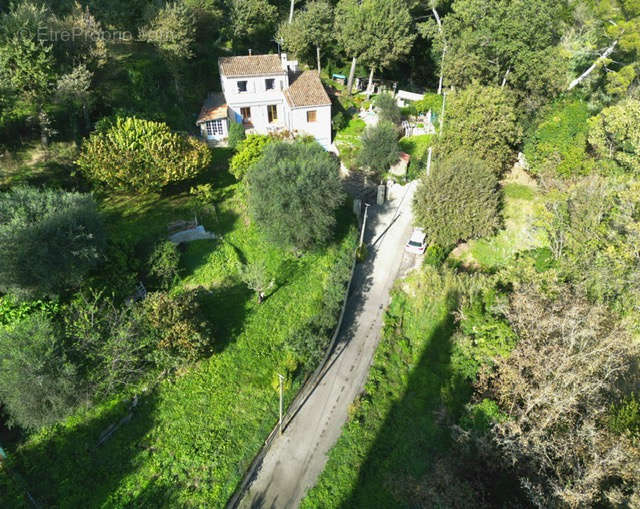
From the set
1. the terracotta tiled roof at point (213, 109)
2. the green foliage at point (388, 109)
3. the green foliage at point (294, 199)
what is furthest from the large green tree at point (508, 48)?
the terracotta tiled roof at point (213, 109)

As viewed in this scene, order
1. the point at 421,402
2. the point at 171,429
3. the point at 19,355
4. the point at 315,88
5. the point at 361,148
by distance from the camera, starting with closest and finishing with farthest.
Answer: the point at 19,355 < the point at 171,429 < the point at 421,402 < the point at 361,148 < the point at 315,88

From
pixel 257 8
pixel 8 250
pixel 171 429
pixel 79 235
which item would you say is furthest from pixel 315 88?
pixel 171 429

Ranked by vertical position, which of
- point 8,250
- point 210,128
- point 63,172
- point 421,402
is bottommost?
point 421,402

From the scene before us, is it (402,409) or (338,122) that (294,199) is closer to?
(402,409)

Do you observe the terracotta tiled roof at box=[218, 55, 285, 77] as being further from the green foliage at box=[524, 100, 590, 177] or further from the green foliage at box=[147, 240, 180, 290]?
the green foliage at box=[524, 100, 590, 177]

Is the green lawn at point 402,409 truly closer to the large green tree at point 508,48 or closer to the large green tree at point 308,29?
the large green tree at point 508,48

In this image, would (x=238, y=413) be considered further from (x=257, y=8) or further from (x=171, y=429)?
(x=257, y=8)

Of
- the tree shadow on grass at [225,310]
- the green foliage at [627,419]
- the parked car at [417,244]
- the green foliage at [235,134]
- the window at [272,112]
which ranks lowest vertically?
the green foliage at [627,419]
